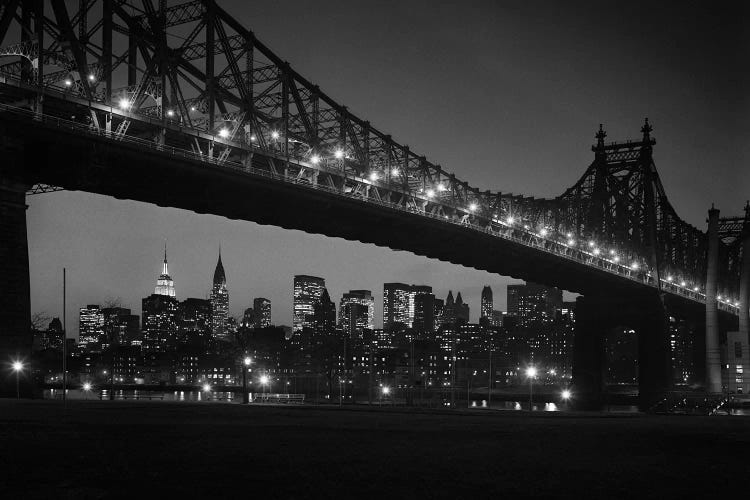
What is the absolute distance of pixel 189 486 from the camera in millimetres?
14789

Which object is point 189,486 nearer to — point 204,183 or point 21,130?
point 21,130

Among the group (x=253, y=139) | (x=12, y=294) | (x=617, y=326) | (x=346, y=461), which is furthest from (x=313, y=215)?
(x=617, y=326)

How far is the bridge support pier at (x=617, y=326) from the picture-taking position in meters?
115

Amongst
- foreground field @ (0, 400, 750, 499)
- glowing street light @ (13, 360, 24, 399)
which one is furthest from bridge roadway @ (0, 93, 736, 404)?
foreground field @ (0, 400, 750, 499)

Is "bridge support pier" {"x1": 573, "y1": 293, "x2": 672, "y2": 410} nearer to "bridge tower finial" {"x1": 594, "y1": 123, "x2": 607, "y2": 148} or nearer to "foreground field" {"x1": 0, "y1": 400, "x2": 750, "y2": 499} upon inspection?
"bridge tower finial" {"x1": 594, "y1": 123, "x2": 607, "y2": 148}

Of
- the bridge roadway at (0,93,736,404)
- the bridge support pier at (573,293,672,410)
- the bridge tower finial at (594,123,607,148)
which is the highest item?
the bridge tower finial at (594,123,607,148)

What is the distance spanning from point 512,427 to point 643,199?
110 metres

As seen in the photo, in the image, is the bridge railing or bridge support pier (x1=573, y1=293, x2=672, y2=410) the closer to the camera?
the bridge railing

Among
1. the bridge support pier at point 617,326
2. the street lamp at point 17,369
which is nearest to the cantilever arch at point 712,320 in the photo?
the bridge support pier at point 617,326

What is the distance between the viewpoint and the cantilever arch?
359 feet

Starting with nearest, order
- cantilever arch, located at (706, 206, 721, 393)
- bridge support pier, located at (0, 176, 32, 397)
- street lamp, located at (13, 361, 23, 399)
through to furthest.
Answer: street lamp, located at (13, 361, 23, 399) → bridge support pier, located at (0, 176, 32, 397) → cantilever arch, located at (706, 206, 721, 393)

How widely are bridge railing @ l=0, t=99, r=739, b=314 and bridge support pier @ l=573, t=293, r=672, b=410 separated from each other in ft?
13.1

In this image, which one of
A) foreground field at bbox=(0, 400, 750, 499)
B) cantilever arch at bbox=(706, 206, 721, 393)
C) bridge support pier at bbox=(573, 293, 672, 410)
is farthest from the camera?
bridge support pier at bbox=(573, 293, 672, 410)

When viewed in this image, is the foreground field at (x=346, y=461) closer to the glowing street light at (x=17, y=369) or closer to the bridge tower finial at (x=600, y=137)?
the glowing street light at (x=17, y=369)
